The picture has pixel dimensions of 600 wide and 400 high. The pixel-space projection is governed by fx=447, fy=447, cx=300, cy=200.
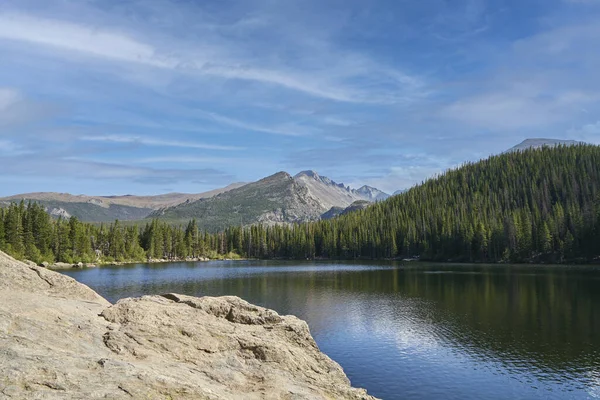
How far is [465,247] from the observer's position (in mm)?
185875

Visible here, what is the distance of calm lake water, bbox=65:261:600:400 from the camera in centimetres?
3106

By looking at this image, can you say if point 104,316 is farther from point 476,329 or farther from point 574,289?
point 574,289

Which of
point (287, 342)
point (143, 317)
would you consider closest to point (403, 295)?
point (287, 342)

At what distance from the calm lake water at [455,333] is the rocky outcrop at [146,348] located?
1342 cm

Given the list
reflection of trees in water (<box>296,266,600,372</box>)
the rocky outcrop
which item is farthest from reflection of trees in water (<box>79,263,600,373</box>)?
the rocky outcrop

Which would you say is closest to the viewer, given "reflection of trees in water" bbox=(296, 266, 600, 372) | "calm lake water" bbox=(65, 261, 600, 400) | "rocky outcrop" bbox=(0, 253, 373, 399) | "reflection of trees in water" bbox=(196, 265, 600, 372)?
"rocky outcrop" bbox=(0, 253, 373, 399)

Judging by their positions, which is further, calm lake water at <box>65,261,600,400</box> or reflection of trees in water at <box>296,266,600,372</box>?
reflection of trees in water at <box>296,266,600,372</box>

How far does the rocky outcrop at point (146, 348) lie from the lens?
416 inches

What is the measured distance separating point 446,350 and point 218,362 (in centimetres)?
2997

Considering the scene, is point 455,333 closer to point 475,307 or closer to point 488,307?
point 475,307

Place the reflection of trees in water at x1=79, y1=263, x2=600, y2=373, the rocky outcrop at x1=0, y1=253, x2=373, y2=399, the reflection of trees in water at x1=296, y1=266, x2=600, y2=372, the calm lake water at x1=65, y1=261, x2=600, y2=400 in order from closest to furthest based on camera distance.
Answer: the rocky outcrop at x1=0, y1=253, x2=373, y2=399 < the calm lake water at x1=65, y1=261, x2=600, y2=400 < the reflection of trees in water at x1=296, y1=266, x2=600, y2=372 < the reflection of trees in water at x1=79, y1=263, x2=600, y2=373

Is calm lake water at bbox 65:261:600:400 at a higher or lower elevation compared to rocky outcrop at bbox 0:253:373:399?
lower

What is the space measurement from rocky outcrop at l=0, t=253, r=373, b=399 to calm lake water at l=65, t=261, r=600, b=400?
44.0 ft

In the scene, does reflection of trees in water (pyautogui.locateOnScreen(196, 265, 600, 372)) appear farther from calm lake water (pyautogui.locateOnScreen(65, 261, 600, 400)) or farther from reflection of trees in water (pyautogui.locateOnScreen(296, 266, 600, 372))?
calm lake water (pyautogui.locateOnScreen(65, 261, 600, 400))
